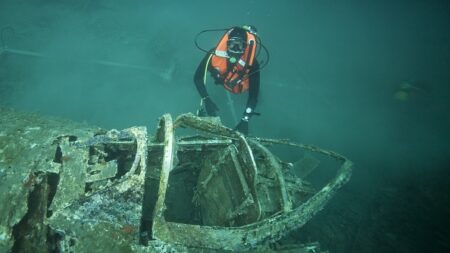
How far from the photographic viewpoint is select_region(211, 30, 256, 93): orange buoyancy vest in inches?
229

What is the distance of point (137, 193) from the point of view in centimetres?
235

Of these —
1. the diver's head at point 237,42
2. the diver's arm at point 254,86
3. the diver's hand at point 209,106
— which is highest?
the diver's head at point 237,42

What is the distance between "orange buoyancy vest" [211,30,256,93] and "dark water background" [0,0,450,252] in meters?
1.74

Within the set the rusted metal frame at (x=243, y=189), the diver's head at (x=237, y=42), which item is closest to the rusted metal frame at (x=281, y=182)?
the rusted metal frame at (x=243, y=189)

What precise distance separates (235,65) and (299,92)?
502 cm

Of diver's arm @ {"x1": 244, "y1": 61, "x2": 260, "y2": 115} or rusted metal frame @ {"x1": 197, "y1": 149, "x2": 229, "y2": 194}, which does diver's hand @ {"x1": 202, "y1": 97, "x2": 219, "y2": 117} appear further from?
rusted metal frame @ {"x1": 197, "y1": 149, "x2": 229, "y2": 194}

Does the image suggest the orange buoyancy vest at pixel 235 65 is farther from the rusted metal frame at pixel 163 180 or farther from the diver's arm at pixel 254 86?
the rusted metal frame at pixel 163 180

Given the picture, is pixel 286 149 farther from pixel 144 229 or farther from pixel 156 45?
pixel 156 45

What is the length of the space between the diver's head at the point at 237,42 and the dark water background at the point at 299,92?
2415mm

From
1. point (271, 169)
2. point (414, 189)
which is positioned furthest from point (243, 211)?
point (414, 189)

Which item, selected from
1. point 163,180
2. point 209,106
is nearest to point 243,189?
point 163,180

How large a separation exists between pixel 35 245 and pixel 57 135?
1.22 metres

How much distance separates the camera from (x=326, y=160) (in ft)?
23.5

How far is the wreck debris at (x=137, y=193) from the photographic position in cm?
219
